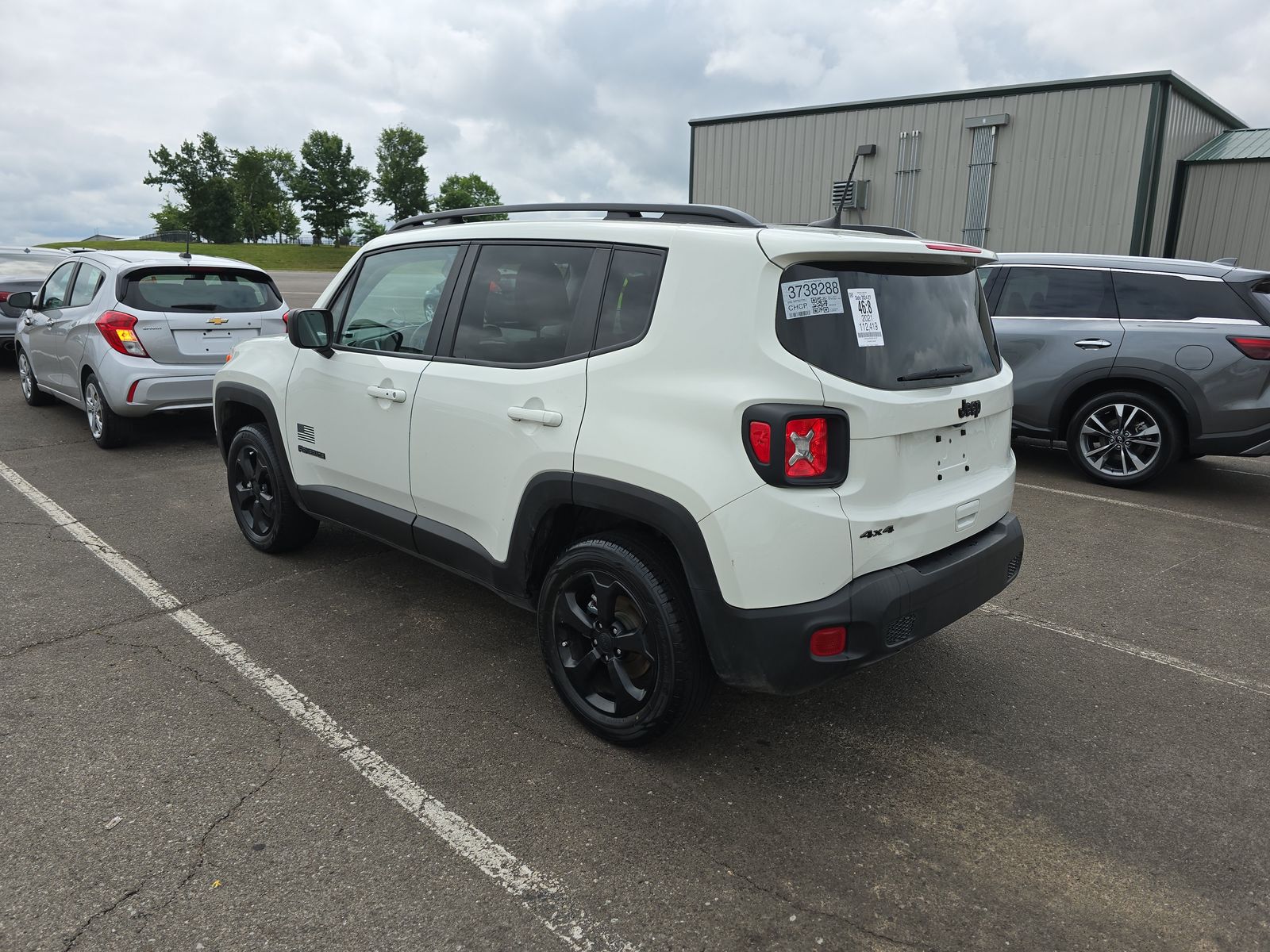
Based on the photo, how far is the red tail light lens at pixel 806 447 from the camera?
251cm

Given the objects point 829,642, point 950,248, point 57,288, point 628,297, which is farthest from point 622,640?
point 57,288

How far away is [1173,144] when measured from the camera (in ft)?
50.9

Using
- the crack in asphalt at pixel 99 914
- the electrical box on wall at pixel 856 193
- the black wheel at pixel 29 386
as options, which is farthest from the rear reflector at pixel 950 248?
the electrical box on wall at pixel 856 193

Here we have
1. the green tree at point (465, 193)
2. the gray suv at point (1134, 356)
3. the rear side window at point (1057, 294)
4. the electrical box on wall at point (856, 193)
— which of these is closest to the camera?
the gray suv at point (1134, 356)

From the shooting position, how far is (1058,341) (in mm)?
7051

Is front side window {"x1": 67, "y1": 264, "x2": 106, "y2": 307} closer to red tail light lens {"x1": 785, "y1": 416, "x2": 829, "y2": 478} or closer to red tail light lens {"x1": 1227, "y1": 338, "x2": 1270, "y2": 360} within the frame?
red tail light lens {"x1": 785, "y1": 416, "x2": 829, "y2": 478}

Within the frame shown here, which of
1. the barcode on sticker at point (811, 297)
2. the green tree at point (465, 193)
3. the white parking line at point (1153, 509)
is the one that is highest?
the green tree at point (465, 193)

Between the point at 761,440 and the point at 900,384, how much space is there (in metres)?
0.54

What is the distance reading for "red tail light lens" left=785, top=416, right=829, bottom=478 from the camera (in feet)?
8.23

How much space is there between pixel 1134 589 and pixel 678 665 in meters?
3.16

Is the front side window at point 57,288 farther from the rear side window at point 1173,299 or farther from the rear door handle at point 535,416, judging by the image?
the rear side window at point 1173,299

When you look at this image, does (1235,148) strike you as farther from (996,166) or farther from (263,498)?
(263,498)

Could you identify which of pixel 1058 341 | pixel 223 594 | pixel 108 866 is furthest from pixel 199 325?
pixel 1058 341

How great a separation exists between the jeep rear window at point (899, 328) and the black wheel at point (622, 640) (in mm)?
835
